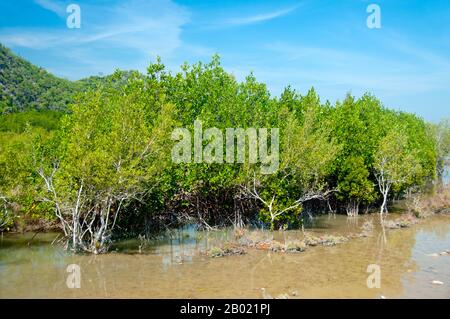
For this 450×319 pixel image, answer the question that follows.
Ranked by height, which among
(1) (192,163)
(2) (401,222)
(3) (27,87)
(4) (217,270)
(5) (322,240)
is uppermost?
Answer: (3) (27,87)

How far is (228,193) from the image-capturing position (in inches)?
1146

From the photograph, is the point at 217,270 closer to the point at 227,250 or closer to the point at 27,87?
the point at 227,250

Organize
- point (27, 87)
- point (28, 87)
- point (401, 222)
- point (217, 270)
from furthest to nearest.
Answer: point (28, 87) < point (27, 87) < point (401, 222) < point (217, 270)

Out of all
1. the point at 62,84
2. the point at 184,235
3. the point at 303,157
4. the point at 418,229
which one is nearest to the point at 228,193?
the point at 184,235

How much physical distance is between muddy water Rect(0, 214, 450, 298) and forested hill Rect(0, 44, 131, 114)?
56.7 metres

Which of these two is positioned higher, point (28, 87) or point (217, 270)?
point (28, 87)

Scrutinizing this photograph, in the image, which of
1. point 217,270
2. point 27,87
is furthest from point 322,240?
point 27,87

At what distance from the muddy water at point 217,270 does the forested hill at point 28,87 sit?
56711mm

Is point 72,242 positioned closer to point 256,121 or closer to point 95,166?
point 95,166

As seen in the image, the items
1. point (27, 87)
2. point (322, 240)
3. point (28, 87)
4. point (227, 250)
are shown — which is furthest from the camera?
point (28, 87)

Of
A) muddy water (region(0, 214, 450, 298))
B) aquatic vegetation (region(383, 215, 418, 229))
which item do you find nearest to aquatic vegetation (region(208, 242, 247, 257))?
muddy water (region(0, 214, 450, 298))

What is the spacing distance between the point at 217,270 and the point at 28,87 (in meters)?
79.2

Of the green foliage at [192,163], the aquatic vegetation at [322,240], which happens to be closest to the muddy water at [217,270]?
the aquatic vegetation at [322,240]

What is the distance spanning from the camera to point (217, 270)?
63.7 feet
